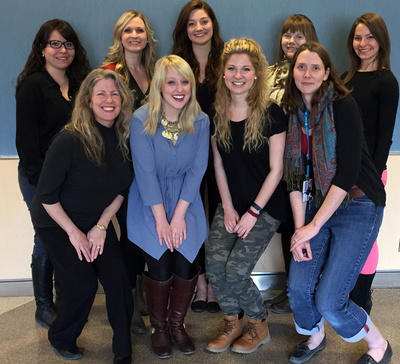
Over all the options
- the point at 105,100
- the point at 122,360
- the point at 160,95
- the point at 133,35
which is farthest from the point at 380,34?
the point at 122,360

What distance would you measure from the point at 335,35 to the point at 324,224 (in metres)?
1.34

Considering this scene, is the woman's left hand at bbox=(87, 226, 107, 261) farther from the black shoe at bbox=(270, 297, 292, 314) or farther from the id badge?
the black shoe at bbox=(270, 297, 292, 314)

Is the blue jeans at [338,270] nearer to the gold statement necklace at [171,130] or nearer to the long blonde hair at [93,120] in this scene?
the gold statement necklace at [171,130]

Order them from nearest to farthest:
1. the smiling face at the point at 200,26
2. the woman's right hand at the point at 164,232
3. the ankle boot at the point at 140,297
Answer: the woman's right hand at the point at 164,232 < the smiling face at the point at 200,26 < the ankle boot at the point at 140,297

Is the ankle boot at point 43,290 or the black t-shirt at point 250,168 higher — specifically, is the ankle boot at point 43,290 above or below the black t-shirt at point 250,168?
below

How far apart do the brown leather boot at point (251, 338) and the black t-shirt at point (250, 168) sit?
0.59 metres

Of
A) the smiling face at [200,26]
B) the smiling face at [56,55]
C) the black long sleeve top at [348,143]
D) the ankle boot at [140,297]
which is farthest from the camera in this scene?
the ankle boot at [140,297]

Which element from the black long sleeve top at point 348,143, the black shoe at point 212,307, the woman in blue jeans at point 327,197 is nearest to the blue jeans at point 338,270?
the woman in blue jeans at point 327,197

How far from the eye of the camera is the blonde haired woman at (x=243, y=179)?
205cm

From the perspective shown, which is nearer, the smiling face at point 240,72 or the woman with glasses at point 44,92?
the smiling face at point 240,72

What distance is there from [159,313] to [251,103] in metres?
1.16

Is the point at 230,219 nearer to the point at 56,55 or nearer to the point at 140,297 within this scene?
the point at 140,297

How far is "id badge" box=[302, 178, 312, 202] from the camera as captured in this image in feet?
6.70

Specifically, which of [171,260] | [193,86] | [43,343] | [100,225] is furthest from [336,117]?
[43,343]
